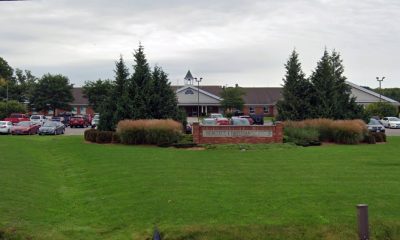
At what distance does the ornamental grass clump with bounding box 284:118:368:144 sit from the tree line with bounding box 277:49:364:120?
178 inches

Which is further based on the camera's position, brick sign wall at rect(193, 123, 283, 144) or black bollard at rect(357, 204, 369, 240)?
brick sign wall at rect(193, 123, 283, 144)

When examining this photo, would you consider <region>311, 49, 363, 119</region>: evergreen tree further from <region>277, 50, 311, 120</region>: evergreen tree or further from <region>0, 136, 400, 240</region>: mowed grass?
<region>0, 136, 400, 240</region>: mowed grass

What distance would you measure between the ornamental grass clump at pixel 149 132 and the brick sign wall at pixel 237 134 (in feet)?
4.25

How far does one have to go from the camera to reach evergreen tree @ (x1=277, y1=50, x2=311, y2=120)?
119 ft

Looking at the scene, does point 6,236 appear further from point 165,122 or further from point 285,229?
point 165,122

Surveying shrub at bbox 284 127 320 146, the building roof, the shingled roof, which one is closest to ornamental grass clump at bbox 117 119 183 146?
shrub at bbox 284 127 320 146

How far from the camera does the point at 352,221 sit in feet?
31.2

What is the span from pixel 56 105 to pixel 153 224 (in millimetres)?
72982

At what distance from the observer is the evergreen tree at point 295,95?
3628 centimetres

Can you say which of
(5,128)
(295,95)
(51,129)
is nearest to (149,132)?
(295,95)

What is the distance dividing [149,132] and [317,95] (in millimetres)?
13081

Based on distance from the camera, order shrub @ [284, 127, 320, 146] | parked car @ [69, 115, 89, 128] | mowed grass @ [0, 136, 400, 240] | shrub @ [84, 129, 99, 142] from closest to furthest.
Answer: mowed grass @ [0, 136, 400, 240] < shrub @ [284, 127, 320, 146] < shrub @ [84, 129, 99, 142] < parked car @ [69, 115, 89, 128]

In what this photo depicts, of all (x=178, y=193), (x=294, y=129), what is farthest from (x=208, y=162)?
(x=294, y=129)

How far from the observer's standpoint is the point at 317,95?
35.6 meters
